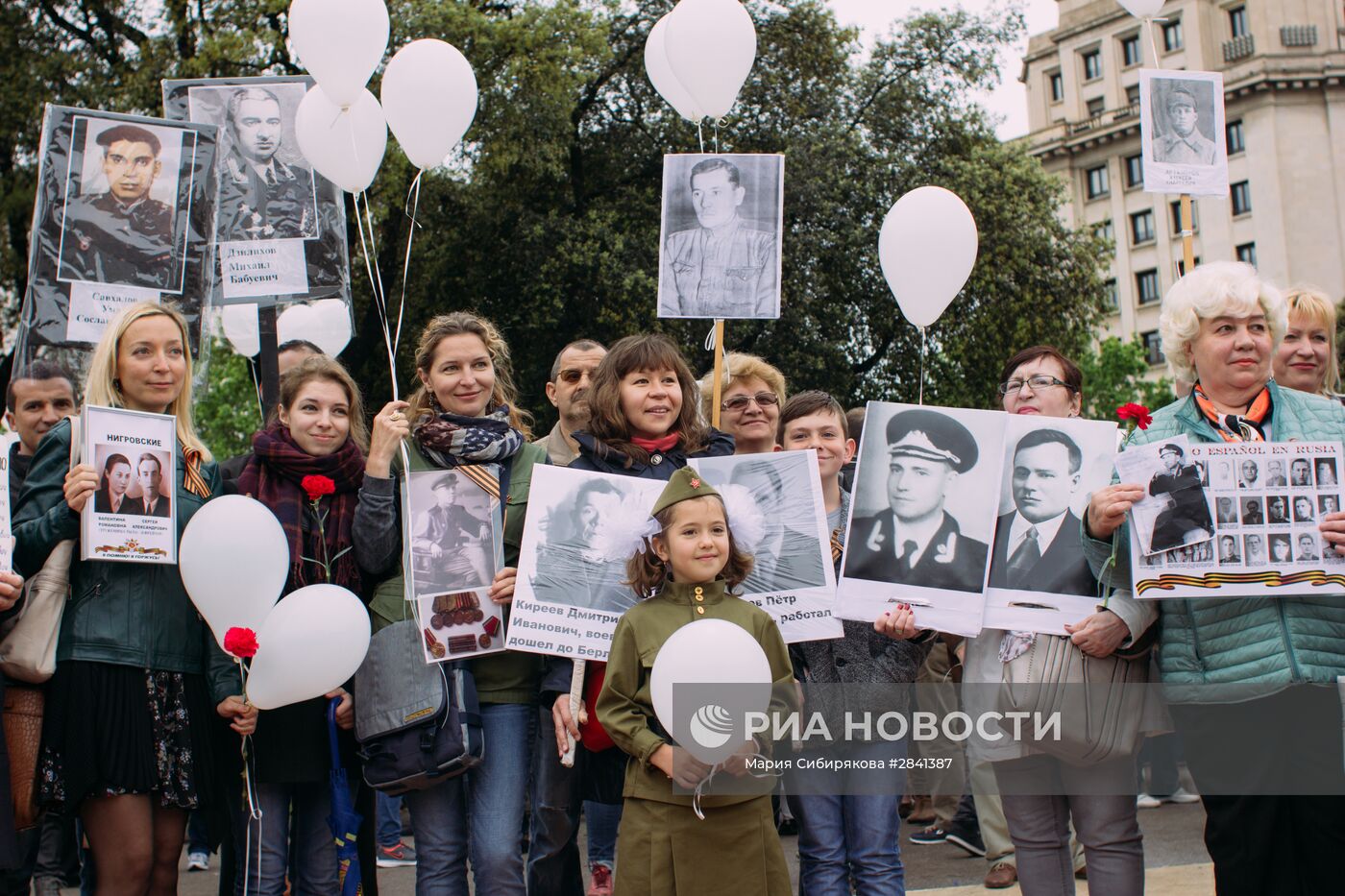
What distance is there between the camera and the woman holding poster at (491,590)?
396 centimetres

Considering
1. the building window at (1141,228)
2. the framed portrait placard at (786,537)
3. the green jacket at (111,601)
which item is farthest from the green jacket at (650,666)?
the building window at (1141,228)

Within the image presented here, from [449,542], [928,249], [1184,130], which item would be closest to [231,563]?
[449,542]

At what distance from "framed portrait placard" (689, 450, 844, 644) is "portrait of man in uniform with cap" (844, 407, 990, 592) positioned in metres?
0.12

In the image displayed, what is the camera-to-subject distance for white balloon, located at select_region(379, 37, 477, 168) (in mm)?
5004

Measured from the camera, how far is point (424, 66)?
16.4 ft

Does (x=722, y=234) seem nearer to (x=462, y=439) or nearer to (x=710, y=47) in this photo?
(x=710, y=47)

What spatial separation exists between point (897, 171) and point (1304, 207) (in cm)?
4023

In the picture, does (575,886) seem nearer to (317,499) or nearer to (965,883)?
(317,499)

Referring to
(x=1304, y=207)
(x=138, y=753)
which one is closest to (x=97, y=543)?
(x=138, y=753)

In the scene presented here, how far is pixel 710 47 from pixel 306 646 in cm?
291

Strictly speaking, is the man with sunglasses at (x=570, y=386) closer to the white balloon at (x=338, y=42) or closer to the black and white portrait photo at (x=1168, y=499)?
the white balloon at (x=338, y=42)

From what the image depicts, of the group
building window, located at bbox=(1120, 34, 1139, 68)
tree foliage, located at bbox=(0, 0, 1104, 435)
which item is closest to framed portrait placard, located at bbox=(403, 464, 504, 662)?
tree foliage, located at bbox=(0, 0, 1104, 435)

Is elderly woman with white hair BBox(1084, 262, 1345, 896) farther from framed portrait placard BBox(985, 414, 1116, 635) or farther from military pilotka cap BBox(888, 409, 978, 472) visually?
military pilotka cap BBox(888, 409, 978, 472)

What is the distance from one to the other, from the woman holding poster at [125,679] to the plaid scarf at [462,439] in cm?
77
